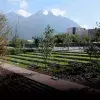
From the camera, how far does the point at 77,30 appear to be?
448 ft

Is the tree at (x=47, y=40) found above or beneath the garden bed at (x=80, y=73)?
above

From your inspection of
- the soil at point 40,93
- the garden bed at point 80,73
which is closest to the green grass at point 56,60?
the garden bed at point 80,73

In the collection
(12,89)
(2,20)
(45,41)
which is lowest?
(12,89)

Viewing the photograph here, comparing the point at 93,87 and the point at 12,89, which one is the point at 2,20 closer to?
the point at 12,89

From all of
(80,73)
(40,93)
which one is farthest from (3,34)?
(40,93)

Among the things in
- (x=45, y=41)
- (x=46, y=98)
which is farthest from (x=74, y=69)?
(x=46, y=98)

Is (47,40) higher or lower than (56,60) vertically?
higher

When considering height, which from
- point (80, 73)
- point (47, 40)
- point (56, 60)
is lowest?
point (80, 73)

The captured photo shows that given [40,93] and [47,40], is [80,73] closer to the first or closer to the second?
[47,40]

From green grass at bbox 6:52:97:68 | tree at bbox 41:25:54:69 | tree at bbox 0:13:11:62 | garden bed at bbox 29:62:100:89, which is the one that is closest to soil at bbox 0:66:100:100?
garden bed at bbox 29:62:100:89

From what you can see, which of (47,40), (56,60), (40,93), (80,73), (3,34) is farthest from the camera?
(56,60)

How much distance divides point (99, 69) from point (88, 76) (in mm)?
2232

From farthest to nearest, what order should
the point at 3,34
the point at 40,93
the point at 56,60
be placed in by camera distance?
the point at 56,60
the point at 3,34
the point at 40,93

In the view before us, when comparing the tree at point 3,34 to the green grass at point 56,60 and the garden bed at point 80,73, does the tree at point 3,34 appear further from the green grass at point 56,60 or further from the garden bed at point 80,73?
the green grass at point 56,60
